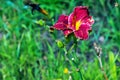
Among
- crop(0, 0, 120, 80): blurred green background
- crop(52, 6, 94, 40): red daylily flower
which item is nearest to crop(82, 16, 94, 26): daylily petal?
crop(52, 6, 94, 40): red daylily flower

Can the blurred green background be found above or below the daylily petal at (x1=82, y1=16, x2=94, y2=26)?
below

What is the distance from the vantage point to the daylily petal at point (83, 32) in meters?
1.53

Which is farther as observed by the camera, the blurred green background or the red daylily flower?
the blurred green background

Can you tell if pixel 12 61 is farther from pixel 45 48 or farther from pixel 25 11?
pixel 25 11

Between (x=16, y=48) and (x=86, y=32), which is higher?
(x=86, y=32)

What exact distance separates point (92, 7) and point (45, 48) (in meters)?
0.49

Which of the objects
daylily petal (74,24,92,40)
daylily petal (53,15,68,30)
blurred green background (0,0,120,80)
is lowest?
blurred green background (0,0,120,80)

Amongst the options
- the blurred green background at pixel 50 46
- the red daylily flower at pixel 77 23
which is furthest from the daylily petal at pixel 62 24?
the blurred green background at pixel 50 46

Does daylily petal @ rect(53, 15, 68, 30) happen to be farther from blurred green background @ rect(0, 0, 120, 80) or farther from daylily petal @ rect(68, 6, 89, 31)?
blurred green background @ rect(0, 0, 120, 80)

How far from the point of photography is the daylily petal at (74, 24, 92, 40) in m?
1.53

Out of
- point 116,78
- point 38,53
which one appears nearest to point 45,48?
point 38,53

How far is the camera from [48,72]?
7.26ft

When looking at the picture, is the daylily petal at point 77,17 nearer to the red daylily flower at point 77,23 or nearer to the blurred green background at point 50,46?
the red daylily flower at point 77,23

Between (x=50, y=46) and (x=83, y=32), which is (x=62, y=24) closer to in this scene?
(x=83, y=32)
